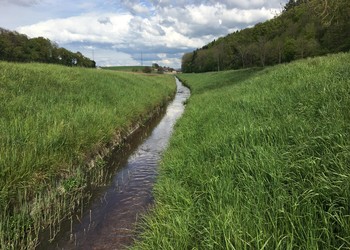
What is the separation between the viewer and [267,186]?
4.72 m

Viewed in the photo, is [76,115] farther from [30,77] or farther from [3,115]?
[30,77]

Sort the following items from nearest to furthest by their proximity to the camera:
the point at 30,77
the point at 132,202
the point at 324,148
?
1. the point at 324,148
2. the point at 132,202
3. the point at 30,77

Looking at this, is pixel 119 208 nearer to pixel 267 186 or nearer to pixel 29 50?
pixel 267 186

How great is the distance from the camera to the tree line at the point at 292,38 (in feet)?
50.3

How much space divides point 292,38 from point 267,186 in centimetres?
7537

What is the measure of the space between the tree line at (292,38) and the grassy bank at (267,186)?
7463mm

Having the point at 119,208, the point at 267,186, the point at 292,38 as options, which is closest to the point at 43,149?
the point at 119,208

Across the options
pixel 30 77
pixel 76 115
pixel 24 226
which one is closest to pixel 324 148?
pixel 24 226

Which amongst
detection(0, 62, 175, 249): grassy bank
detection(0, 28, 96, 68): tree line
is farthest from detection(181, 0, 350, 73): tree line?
detection(0, 28, 96, 68): tree line

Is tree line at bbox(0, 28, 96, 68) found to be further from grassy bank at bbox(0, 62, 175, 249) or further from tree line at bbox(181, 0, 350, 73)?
grassy bank at bbox(0, 62, 175, 249)

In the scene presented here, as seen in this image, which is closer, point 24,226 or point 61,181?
point 24,226

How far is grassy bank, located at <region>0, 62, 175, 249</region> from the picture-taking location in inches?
223

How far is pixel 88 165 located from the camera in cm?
913

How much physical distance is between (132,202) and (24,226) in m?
2.53
